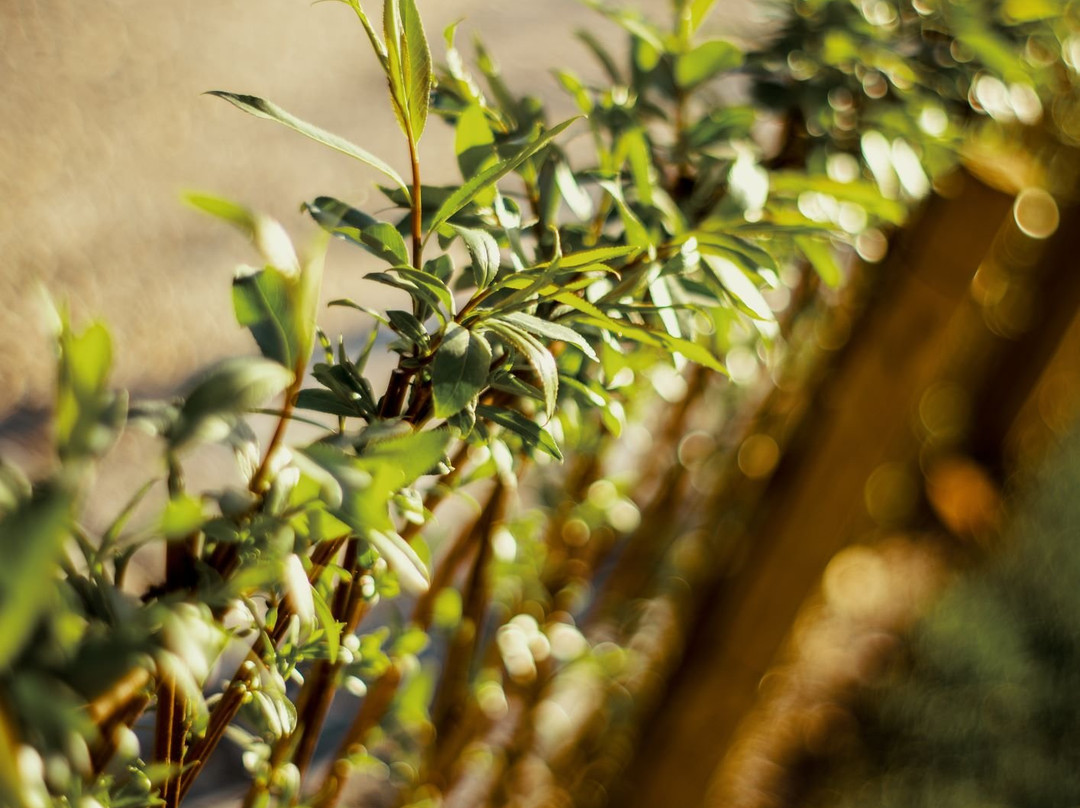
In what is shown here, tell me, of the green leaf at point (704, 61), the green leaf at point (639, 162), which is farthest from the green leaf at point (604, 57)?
the green leaf at point (639, 162)

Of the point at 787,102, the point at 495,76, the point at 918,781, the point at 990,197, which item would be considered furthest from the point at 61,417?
the point at 918,781

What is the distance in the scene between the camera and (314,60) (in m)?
2.14

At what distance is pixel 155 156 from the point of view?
1.87 m

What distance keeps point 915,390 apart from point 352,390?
103cm

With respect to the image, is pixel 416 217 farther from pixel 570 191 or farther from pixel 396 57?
pixel 570 191

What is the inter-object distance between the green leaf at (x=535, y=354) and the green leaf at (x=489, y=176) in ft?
0.21

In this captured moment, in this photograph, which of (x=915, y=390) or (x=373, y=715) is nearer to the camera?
(x=373, y=715)

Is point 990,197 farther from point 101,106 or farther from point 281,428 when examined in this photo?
point 101,106

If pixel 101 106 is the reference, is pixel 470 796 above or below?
below

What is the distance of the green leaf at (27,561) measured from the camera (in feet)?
0.82

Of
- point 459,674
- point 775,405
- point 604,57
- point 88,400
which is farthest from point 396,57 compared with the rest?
point 775,405

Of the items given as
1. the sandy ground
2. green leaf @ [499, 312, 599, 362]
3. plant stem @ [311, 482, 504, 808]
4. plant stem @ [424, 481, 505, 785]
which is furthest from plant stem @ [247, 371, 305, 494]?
the sandy ground

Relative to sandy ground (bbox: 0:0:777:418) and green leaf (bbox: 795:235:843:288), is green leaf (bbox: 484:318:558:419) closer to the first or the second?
green leaf (bbox: 795:235:843:288)

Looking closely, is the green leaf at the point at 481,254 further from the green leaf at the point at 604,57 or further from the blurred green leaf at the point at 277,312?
the green leaf at the point at 604,57
